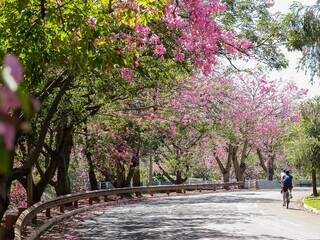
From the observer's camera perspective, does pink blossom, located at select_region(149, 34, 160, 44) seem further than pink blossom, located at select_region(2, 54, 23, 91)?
Yes

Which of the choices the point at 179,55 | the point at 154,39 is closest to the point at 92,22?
the point at 154,39

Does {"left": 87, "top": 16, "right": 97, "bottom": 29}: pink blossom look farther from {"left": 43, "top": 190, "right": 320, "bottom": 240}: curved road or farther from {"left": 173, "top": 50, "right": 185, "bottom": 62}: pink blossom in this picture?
{"left": 43, "top": 190, "right": 320, "bottom": 240}: curved road

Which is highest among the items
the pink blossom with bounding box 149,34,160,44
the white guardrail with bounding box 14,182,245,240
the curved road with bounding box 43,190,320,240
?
the pink blossom with bounding box 149,34,160,44

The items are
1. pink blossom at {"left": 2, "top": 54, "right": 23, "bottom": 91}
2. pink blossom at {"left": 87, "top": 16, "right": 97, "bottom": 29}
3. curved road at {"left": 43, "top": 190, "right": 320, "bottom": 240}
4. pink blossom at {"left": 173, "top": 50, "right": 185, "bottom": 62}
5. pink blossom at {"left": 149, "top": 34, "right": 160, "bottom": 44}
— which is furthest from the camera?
curved road at {"left": 43, "top": 190, "right": 320, "bottom": 240}

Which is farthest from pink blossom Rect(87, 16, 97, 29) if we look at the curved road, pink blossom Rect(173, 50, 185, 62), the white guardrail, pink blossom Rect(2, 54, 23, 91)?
pink blossom Rect(2, 54, 23, 91)

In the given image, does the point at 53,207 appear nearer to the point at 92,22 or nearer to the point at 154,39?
the point at 154,39

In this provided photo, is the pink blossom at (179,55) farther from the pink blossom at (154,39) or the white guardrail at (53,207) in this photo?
the white guardrail at (53,207)

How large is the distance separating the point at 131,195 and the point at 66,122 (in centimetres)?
1596

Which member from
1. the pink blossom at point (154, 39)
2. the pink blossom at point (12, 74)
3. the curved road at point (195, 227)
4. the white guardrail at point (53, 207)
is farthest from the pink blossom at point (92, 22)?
the pink blossom at point (12, 74)

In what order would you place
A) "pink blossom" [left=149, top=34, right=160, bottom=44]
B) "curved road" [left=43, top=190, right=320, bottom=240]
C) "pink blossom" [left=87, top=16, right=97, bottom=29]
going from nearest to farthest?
"pink blossom" [left=87, top=16, right=97, bottom=29], "pink blossom" [left=149, top=34, right=160, bottom=44], "curved road" [left=43, top=190, right=320, bottom=240]

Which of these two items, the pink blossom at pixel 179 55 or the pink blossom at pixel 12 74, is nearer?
the pink blossom at pixel 12 74

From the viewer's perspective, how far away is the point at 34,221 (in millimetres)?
17156

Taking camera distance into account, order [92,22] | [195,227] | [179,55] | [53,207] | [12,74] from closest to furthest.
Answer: [12,74] → [92,22] → [179,55] → [195,227] → [53,207]

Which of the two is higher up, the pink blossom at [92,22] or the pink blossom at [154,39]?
the pink blossom at [154,39]
